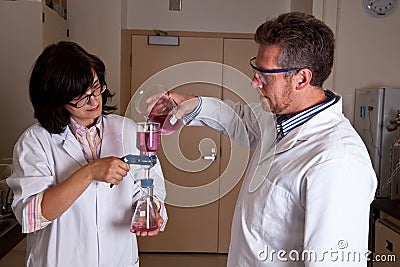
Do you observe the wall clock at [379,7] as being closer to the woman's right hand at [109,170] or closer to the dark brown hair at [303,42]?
the dark brown hair at [303,42]

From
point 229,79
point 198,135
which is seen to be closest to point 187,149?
point 198,135

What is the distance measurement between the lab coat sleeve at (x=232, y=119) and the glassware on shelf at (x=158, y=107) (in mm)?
153

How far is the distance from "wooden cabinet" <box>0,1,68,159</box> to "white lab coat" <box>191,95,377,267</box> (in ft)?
5.47

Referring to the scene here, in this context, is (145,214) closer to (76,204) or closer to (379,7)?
(76,204)

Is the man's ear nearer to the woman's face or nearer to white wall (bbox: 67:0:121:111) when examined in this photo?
the woman's face

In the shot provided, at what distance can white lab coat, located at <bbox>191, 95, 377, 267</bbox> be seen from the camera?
1.09 metres

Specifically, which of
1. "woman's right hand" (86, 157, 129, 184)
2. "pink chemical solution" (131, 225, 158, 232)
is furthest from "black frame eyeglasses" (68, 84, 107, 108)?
"pink chemical solution" (131, 225, 158, 232)

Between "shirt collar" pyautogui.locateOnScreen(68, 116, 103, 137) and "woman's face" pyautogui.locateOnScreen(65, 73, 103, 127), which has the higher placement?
"woman's face" pyautogui.locateOnScreen(65, 73, 103, 127)

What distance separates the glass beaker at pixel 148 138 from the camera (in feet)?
4.23

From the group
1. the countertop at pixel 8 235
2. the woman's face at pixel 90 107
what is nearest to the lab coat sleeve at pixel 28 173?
the woman's face at pixel 90 107

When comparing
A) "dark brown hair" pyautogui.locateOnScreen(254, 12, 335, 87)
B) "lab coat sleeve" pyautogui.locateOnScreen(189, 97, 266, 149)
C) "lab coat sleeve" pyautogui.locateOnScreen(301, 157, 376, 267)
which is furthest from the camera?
"lab coat sleeve" pyautogui.locateOnScreen(189, 97, 266, 149)

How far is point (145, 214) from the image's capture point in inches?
55.3

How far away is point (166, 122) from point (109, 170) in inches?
13.2

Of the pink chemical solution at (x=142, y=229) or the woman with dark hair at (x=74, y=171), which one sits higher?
the woman with dark hair at (x=74, y=171)
